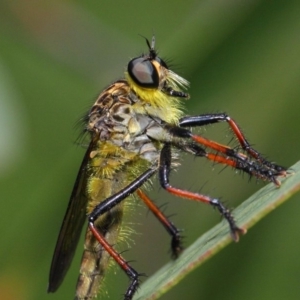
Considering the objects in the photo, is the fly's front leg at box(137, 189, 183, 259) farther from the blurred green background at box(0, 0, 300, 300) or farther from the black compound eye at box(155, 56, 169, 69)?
the black compound eye at box(155, 56, 169, 69)

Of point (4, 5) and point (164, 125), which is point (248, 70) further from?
point (4, 5)

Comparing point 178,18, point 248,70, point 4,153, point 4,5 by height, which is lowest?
point 248,70

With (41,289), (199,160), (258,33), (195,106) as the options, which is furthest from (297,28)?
(41,289)

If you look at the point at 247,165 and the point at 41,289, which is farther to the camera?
the point at 41,289

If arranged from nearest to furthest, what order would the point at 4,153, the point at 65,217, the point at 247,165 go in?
1. the point at 247,165
2. the point at 4,153
3. the point at 65,217

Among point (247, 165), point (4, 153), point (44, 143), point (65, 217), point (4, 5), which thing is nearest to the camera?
point (247, 165)

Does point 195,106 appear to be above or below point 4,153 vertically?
below
